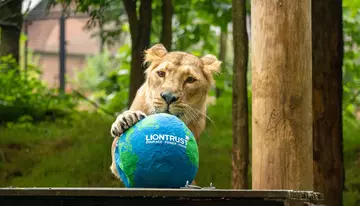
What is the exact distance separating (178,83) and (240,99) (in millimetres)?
1606

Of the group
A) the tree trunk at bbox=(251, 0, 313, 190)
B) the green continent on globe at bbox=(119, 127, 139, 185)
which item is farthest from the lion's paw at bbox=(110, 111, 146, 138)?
the tree trunk at bbox=(251, 0, 313, 190)

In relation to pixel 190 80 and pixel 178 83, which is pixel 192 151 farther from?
pixel 190 80

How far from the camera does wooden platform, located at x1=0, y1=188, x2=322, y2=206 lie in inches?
151

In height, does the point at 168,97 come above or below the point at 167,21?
below

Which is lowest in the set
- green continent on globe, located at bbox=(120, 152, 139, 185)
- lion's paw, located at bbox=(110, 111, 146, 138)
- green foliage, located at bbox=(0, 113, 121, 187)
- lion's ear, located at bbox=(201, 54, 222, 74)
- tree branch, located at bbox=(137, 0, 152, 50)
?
green foliage, located at bbox=(0, 113, 121, 187)

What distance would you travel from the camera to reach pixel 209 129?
12.6 metres

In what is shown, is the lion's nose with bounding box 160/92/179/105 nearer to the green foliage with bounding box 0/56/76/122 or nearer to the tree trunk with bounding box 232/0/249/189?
the tree trunk with bounding box 232/0/249/189

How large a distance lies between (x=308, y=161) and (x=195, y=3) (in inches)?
275

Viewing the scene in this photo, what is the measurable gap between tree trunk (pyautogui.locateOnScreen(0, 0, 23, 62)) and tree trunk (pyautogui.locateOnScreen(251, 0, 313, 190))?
6799 millimetres

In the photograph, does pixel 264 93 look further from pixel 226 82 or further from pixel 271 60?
pixel 226 82

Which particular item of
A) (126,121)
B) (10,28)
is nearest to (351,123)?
(10,28)

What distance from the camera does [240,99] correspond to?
26.9 feet

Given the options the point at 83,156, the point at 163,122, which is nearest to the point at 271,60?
the point at 163,122

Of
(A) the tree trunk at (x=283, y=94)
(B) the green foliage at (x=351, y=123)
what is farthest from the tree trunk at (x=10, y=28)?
(A) the tree trunk at (x=283, y=94)
